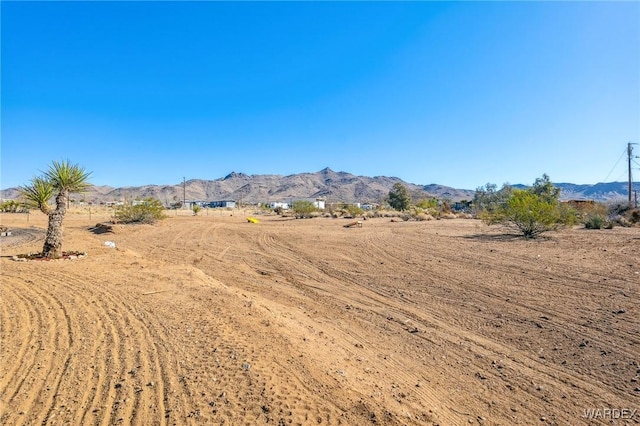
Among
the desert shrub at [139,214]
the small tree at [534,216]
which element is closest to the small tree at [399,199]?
the desert shrub at [139,214]

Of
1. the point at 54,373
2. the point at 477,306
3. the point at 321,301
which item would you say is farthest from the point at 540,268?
the point at 54,373

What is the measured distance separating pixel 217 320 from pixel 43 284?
5.55 meters

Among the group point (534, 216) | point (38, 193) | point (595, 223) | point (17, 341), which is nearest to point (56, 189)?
point (38, 193)

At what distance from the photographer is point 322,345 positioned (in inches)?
249

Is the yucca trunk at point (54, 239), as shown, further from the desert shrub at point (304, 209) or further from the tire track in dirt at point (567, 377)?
the desert shrub at point (304, 209)

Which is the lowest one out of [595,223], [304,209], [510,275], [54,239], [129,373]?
[510,275]

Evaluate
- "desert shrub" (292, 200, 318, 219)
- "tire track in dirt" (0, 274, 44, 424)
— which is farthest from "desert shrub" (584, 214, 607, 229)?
"tire track in dirt" (0, 274, 44, 424)

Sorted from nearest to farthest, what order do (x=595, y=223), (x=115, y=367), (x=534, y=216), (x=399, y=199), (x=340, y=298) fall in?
(x=115, y=367) < (x=340, y=298) < (x=534, y=216) < (x=595, y=223) < (x=399, y=199)

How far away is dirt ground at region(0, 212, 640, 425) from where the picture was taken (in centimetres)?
431

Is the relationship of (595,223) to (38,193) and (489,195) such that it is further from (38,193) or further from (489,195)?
(489,195)

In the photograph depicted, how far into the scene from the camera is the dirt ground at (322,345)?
14.1ft

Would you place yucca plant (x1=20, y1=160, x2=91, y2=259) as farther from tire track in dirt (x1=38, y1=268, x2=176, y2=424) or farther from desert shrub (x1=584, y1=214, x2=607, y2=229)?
desert shrub (x1=584, y1=214, x2=607, y2=229)

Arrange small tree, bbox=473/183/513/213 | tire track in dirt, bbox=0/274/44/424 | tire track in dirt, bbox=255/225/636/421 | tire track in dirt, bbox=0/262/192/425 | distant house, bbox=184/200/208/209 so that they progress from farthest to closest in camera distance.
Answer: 1. distant house, bbox=184/200/208/209
2. small tree, bbox=473/183/513/213
3. tire track in dirt, bbox=255/225/636/421
4. tire track in dirt, bbox=0/274/44/424
5. tire track in dirt, bbox=0/262/192/425

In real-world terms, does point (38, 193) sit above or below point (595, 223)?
above
